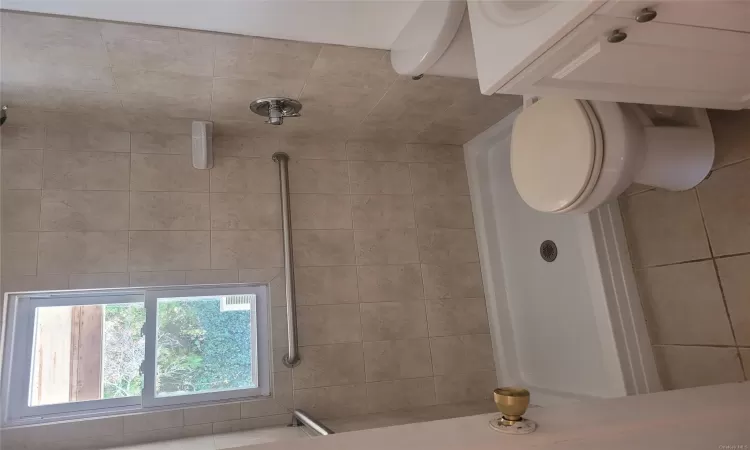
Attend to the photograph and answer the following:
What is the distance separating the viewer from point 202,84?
1540 mm

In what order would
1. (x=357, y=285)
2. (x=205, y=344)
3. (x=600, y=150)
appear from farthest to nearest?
(x=357, y=285)
(x=205, y=344)
(x=600, y=150)

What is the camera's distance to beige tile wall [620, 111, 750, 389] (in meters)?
1.27

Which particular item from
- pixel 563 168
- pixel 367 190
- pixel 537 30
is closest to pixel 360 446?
pixel 537 30

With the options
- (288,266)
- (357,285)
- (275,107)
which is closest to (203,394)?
(288,266)

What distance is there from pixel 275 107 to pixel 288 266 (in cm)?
61

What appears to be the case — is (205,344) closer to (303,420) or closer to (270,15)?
(303,420)

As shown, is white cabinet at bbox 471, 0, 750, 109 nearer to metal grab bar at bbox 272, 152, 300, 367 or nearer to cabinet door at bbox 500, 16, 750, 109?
cabinet door at bbox 500, 16, 750, 109

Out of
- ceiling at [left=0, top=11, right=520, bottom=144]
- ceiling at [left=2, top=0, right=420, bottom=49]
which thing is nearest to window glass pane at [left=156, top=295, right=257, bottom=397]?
ceiling at [left=0, top=11, right=520, bottom=144]

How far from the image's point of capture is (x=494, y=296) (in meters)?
2.11

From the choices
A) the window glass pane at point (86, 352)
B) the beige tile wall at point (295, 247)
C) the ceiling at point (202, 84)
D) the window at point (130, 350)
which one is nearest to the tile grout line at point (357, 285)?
the beige tile wall at point (295, 247)

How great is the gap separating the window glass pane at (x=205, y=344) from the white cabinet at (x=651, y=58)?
4.61 feet

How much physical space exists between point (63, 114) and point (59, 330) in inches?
30.8

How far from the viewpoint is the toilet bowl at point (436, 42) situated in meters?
1.26

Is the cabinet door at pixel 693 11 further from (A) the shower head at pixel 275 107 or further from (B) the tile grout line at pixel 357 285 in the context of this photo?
(B) the tile grout line at pixel 357 285
